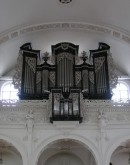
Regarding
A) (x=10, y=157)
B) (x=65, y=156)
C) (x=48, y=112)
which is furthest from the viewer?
(x=65, y=156)

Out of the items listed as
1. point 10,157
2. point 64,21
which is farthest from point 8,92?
point 64,21

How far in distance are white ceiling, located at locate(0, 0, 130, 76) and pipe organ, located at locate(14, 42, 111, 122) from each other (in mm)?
684

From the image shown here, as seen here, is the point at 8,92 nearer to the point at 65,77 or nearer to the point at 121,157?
the point at 65,77

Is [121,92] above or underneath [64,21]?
underneath

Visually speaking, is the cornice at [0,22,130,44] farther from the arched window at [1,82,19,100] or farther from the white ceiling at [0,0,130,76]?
the arched window at [1,82,19,100]

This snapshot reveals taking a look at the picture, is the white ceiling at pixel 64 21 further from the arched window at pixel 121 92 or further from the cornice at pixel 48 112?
the cornice at pixel 48 112

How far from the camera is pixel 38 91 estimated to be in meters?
17.1

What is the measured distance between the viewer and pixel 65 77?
1744 cm

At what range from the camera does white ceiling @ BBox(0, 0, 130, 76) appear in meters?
16.3

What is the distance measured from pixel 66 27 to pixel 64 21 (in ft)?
1.64

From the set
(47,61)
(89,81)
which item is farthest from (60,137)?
(47,61)

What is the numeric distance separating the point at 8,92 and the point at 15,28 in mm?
3959

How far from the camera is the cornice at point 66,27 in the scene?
1795 cm

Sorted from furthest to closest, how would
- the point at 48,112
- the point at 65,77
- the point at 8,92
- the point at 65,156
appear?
the point at 8,92
the point at 65,156
the point at 65,77
the point at 48,112
